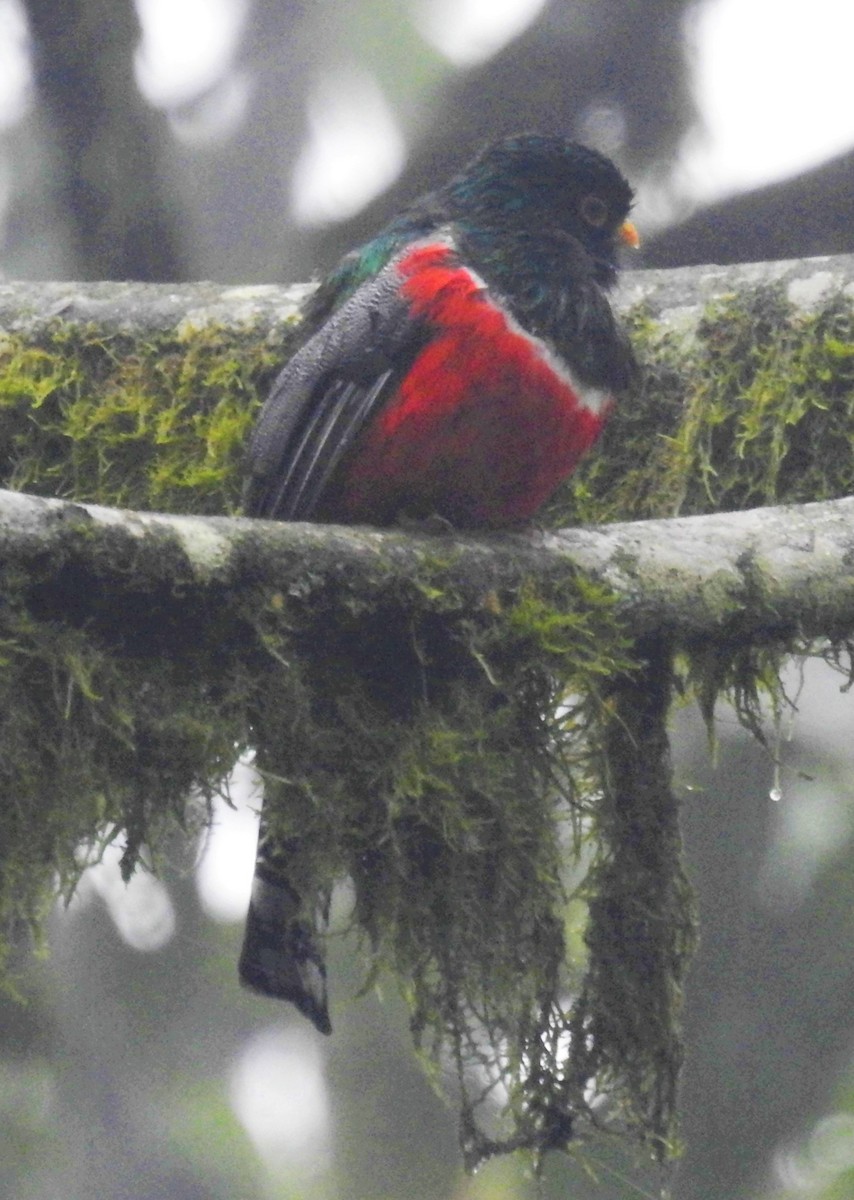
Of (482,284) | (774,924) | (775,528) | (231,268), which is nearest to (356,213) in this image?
(231,268)

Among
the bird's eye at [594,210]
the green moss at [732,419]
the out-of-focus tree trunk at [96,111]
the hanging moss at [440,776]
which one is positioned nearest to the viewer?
the hanging moss at [440,776]

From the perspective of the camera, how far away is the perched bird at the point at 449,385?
10.8ft

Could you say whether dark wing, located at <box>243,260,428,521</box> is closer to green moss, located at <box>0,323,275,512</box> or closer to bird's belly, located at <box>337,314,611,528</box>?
bird's belly, located at <box>337,314,611,528</box>

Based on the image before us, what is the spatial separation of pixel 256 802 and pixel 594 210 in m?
1.78

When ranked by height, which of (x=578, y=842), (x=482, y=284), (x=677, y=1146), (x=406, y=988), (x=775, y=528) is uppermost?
(x=482, y=284)

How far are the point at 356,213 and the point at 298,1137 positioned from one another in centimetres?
330

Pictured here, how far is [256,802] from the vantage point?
4.32 metres

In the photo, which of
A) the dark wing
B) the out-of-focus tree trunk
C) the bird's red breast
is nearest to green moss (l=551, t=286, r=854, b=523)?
the bird's red breast

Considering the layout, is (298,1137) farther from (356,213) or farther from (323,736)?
(323,736)

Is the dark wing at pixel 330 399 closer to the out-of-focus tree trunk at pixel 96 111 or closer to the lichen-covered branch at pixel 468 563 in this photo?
the lichen-covered branch at pixel 468 563

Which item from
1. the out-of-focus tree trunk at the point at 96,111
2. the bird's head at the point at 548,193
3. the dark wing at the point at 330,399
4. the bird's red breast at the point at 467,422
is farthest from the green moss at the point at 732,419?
the out-of-focus tree trunk at the point at 96,111

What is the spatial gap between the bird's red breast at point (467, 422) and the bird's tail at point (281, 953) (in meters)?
0.85

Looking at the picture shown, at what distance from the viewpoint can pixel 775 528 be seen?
309 centimetres

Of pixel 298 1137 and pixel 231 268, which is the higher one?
pixel 231 268
